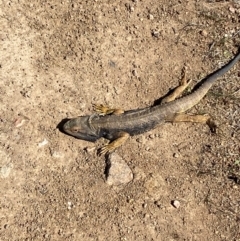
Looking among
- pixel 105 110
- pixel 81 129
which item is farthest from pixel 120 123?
pixel 81 129

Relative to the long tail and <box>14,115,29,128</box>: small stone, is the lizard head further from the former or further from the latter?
the long tail

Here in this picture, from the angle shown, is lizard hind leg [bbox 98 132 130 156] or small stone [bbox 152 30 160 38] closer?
lizard hind leg [bbox 98 132 130 156]

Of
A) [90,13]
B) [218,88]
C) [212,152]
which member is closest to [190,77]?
[218,88]

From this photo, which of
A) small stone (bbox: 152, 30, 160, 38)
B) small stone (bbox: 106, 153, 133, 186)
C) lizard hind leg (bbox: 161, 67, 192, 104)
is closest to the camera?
small stone (bbox: 106, 153, 133, 186)

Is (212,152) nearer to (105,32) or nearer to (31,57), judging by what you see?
(105,32)

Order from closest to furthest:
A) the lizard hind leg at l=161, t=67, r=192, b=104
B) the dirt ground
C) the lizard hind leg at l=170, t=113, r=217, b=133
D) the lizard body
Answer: the dirt ground → the lizard body → the lizard hind leg at l=170, t=113, r=217, b=133 → the lizard hind leg at l=161, t=67, r=192, b=104

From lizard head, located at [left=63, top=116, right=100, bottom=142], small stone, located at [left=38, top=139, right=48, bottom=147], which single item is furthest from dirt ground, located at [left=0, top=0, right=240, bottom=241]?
lizard head, located at [left=63, top=116, right=100, bottom=142]

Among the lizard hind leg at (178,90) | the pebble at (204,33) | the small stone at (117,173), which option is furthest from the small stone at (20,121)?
the pebble at (204,33)

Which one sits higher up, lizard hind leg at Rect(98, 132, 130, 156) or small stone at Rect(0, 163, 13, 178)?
small stone at Rect(0, 163, 13, 178)
